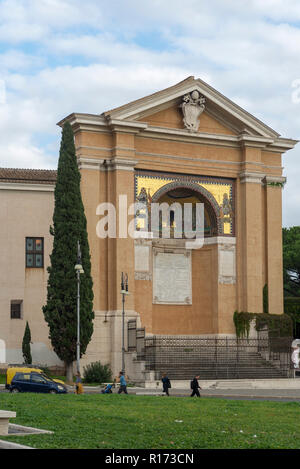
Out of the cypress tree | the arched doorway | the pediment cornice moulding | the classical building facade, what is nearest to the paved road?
the cypress tree

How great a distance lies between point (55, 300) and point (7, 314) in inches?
284

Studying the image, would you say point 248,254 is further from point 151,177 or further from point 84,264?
point 84,264

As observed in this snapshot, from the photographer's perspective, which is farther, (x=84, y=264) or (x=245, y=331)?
(x=245, y=331)

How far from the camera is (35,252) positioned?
48469 millimetres

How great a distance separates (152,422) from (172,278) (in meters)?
31.1

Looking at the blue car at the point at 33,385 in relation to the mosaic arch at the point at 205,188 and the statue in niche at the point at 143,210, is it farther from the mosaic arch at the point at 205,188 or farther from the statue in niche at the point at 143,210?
the mosaic arch at the point at 205,188

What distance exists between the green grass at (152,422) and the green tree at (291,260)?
1862 inches

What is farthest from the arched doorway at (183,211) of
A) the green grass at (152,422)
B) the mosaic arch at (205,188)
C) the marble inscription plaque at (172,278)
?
the green grass at (152,422)

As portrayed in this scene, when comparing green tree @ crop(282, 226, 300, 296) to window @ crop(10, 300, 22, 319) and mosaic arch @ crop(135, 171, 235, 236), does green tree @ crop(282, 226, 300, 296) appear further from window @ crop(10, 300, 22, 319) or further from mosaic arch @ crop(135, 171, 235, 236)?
window @ crop(10, 300, 22, 319)

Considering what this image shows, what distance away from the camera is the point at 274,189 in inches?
1983
